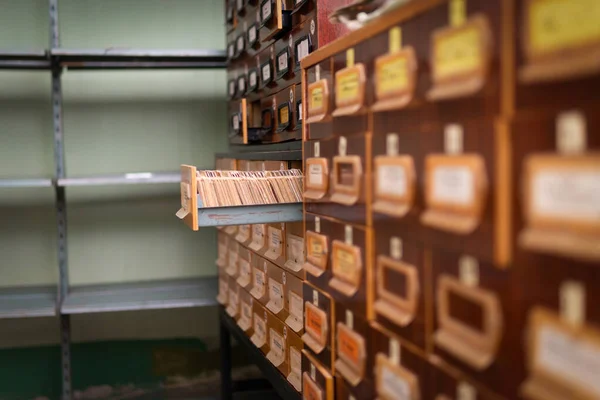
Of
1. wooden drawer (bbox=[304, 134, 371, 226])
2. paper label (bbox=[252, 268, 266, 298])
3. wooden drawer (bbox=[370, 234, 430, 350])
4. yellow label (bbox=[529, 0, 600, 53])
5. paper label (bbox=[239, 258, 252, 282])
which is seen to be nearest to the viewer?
yellow label (bbox=[529, 0, 600, 53])

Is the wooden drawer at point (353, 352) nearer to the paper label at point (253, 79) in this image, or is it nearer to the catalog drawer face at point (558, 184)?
the catalog drawer face at point (558, 184)

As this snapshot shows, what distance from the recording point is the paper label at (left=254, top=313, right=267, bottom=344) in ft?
7.63

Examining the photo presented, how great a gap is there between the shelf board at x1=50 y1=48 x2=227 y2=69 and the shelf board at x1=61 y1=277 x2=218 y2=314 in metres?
1.11

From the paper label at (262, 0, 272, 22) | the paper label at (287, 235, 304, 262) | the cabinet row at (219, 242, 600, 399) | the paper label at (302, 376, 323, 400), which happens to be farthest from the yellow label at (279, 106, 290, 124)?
the paper label at (302, 376, 323, 400)

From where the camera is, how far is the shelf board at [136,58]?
2801 mm

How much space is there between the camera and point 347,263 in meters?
1.39

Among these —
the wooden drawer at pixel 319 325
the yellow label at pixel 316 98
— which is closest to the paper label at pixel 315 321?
the wooden drawer at pixel 319 325

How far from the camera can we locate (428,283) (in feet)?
3.46

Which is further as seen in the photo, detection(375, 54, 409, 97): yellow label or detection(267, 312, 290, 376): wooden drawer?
detection(267, 312, 290, 376): wooden drawer

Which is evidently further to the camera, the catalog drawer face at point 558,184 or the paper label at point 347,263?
the paper label at point 347,263

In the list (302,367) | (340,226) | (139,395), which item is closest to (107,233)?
(139,395)

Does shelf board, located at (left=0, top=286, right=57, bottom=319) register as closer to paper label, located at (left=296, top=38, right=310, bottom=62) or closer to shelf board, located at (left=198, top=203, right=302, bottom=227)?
shelf board, located at (left=198, top=203, right=302, bottom=227)

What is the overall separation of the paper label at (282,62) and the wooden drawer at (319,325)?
767mm

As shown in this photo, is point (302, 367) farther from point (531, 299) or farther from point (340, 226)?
point (531, 299)
